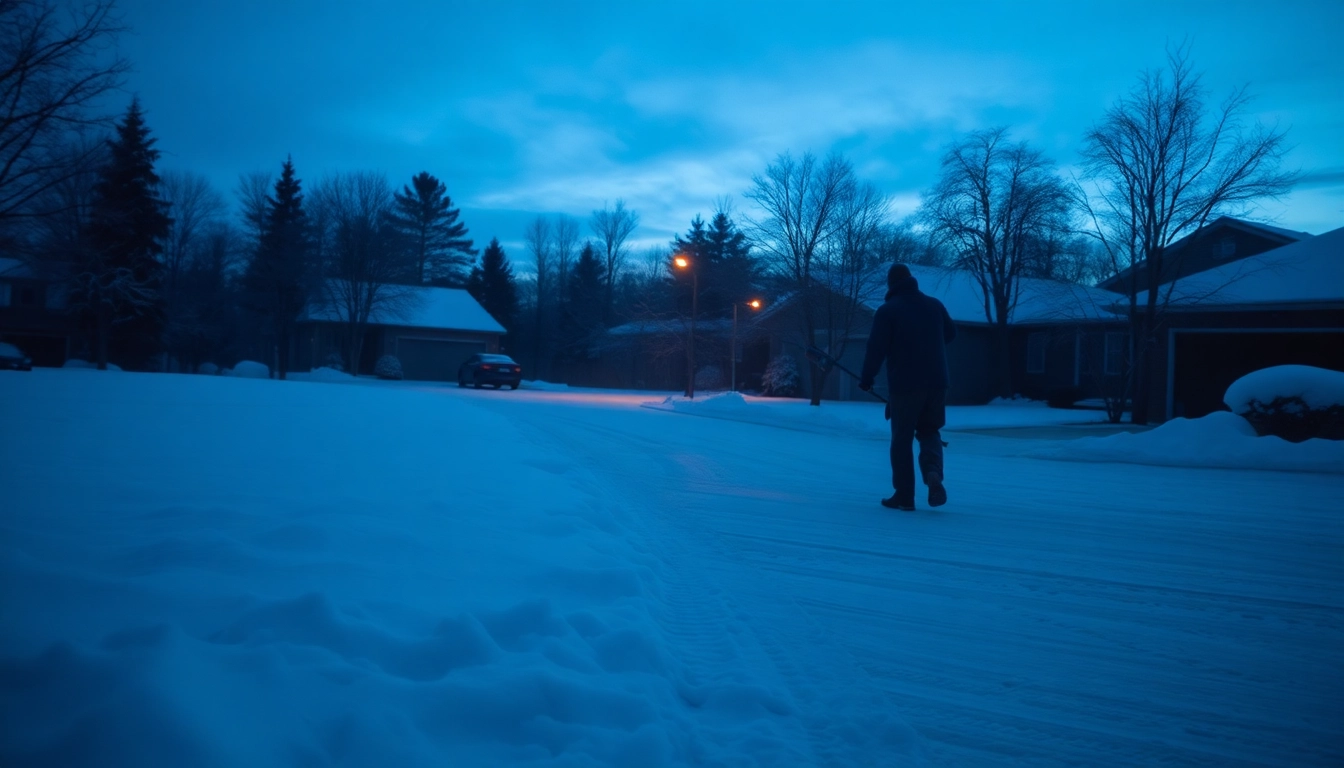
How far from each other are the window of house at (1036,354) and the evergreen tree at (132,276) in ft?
114

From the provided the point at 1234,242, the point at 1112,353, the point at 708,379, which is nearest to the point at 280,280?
the point at 708,379

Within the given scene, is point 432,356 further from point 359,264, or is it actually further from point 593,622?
point 593,622

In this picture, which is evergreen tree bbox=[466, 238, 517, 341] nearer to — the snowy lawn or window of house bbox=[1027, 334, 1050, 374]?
window of house bbox=[1027, 334, 1050, 374]

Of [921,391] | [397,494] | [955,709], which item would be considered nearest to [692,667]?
[955,709]

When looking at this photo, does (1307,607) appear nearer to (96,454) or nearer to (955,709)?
(955,709)

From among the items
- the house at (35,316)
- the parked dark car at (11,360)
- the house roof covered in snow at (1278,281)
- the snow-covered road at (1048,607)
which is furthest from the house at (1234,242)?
the house at (35,316)

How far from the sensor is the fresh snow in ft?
38.8

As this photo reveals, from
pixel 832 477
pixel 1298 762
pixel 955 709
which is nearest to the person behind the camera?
pixel 1298 762

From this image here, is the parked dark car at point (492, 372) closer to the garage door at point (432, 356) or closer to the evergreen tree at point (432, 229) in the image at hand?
the garage door at point (432, 356)

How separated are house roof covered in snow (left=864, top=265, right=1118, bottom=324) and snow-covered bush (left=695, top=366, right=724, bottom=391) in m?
10.6

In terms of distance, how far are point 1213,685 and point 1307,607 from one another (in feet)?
5.24

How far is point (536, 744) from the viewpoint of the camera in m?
2.29

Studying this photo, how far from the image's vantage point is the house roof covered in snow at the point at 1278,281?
745 inches

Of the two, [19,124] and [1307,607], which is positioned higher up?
[19,124]
